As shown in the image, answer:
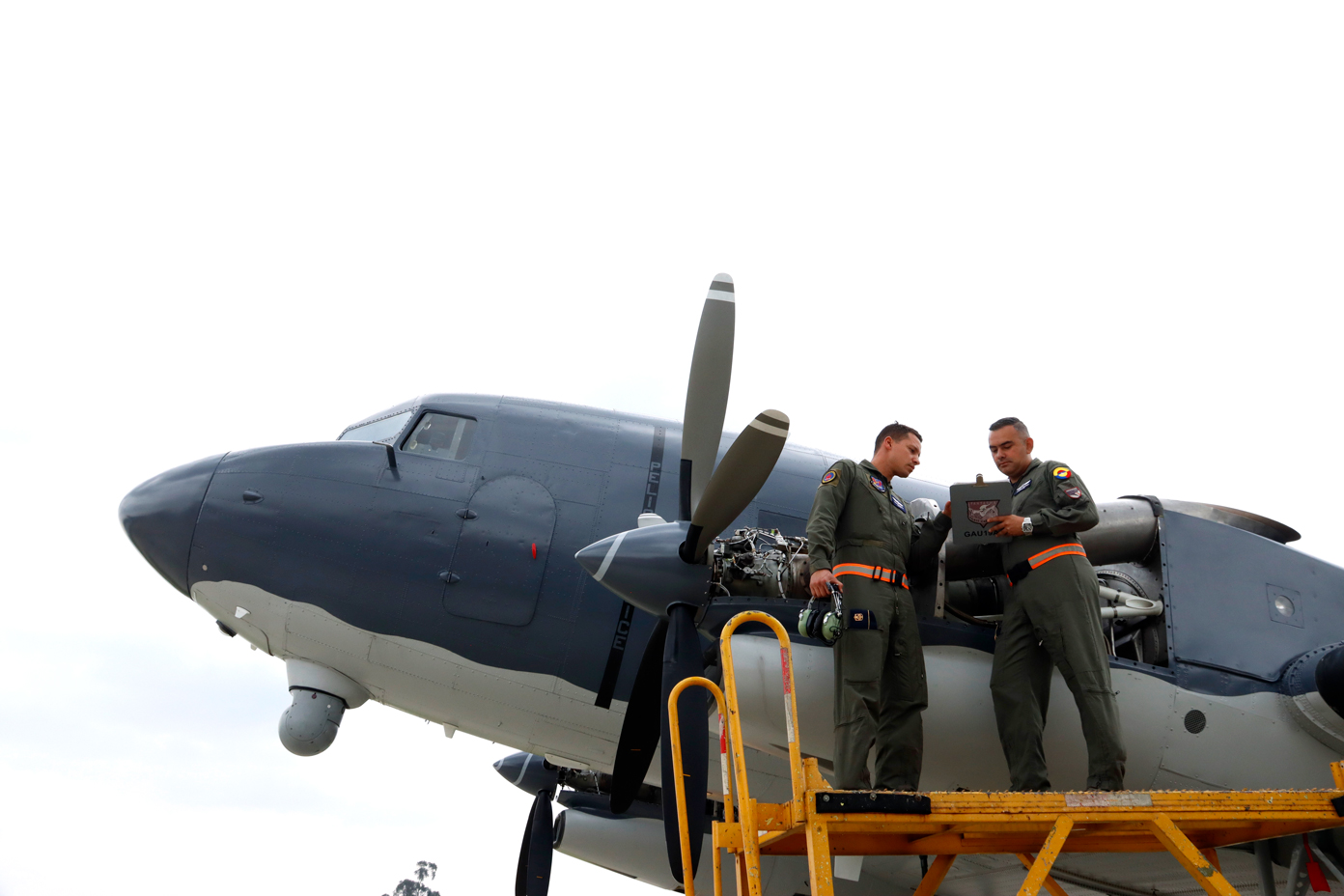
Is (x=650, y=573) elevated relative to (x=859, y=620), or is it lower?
lower

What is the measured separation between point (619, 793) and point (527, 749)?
2010 mm

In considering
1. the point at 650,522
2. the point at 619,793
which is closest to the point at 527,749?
the point at 619,793

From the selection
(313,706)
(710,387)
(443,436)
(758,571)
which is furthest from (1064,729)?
(313,706)

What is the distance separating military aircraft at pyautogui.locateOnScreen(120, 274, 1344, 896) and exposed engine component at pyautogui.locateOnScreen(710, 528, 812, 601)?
0.07ft

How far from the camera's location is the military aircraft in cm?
668

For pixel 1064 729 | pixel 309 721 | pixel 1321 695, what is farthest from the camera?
pixel 309 721

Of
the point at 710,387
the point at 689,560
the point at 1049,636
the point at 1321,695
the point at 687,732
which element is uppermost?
the point at 710,387

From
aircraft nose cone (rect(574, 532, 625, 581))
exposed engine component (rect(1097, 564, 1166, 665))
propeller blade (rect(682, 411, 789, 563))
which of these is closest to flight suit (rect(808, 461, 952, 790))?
propeller blade (rect(682, 411, 789, 563))

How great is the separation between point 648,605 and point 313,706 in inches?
155

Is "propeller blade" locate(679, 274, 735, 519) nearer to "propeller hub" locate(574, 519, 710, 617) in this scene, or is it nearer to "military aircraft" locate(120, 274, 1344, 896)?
"military aircraft" locate(120, 274, 1344, 896)

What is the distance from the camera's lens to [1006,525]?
5.83 m

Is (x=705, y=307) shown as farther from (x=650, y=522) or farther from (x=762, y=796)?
(x=762, y=796)

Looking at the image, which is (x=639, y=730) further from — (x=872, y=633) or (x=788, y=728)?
(x=788, y=728)

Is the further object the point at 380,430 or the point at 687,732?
the point at 380,430
